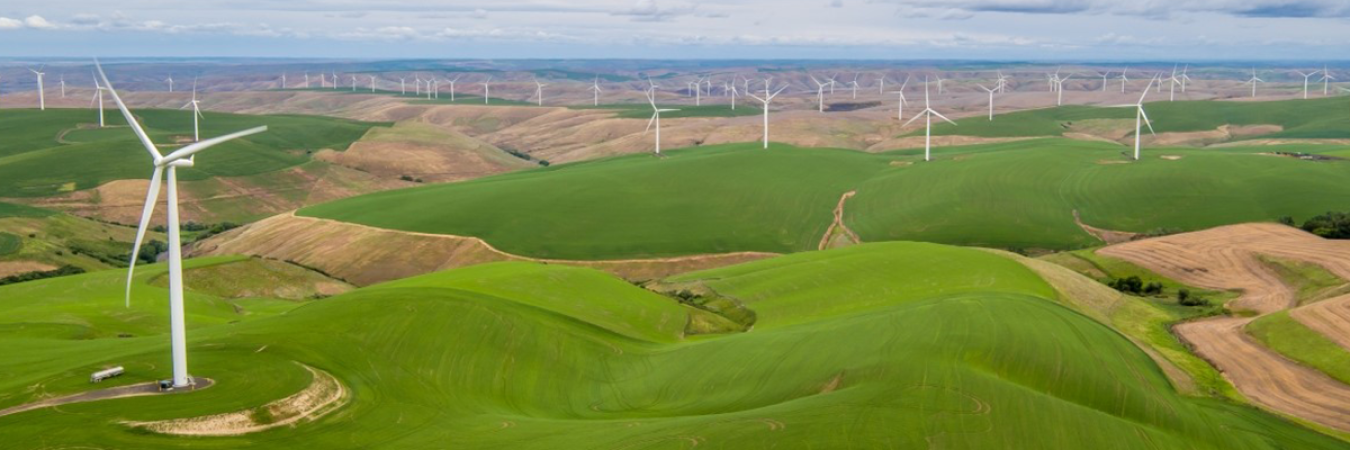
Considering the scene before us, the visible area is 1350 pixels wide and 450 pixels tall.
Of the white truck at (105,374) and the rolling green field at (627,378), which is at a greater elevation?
the white truck at (105,374)

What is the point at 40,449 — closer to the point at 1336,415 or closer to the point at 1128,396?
the point at 1128,396

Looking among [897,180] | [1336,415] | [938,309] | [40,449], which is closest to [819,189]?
[897,180]

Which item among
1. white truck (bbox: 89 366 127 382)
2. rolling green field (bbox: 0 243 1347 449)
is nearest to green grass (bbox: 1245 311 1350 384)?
rolling green field (bbox: 0 243 1347 449)

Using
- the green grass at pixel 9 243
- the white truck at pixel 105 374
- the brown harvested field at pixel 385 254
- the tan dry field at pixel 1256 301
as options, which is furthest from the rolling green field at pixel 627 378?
the green grass at pixel 9 243

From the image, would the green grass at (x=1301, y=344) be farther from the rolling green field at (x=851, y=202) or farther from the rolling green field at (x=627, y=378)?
the rolling green field at (x=851, y=202)

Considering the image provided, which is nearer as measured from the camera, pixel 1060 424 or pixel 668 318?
pixel 1060 424

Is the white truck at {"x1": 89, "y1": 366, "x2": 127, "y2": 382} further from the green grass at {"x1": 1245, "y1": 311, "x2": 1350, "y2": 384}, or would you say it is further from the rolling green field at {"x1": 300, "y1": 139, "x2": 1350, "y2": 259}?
the rolling green field at {"x1": 300, "y1": 139, "x2": 1350, "y2": 259}
